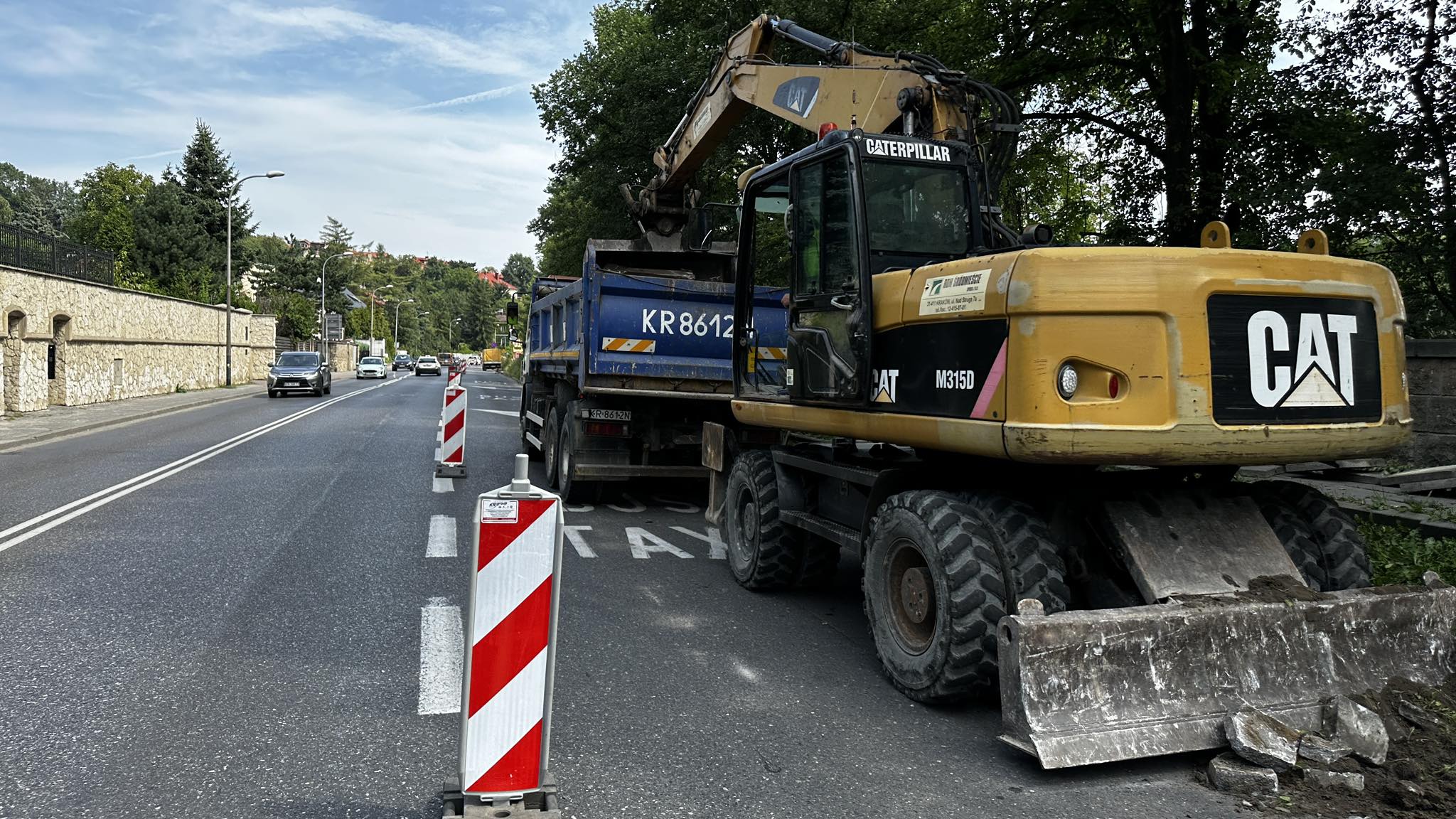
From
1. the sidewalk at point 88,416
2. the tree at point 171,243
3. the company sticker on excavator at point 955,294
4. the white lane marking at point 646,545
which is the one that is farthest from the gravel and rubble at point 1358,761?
the tree at point 171,243

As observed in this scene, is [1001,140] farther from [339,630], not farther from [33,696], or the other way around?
[33,696]

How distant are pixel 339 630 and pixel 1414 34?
1330cm

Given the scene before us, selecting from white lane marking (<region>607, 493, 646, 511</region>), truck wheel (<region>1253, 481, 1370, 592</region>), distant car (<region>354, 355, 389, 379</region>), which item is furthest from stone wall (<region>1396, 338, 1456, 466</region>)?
distant car (<region>354, 355, 389, 379</region>)

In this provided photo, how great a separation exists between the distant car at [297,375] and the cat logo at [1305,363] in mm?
34281

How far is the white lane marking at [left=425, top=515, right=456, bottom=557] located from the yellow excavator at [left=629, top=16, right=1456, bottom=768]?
3743mm

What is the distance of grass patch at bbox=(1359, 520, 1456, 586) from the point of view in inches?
251

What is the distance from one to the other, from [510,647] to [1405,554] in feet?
20.2

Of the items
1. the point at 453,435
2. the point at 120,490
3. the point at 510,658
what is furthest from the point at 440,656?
the point at 453,435

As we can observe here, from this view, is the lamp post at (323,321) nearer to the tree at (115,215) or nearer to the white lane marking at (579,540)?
the tree at (115,215)

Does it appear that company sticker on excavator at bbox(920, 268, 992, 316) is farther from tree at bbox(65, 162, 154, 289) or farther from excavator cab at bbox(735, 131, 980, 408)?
tree at bbox(65, 162, 154, 289)

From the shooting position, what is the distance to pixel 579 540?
909cm

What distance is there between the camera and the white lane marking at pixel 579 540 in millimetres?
8523

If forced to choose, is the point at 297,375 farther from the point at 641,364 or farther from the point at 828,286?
the point at 828,286

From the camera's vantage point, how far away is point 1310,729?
13.8ft
